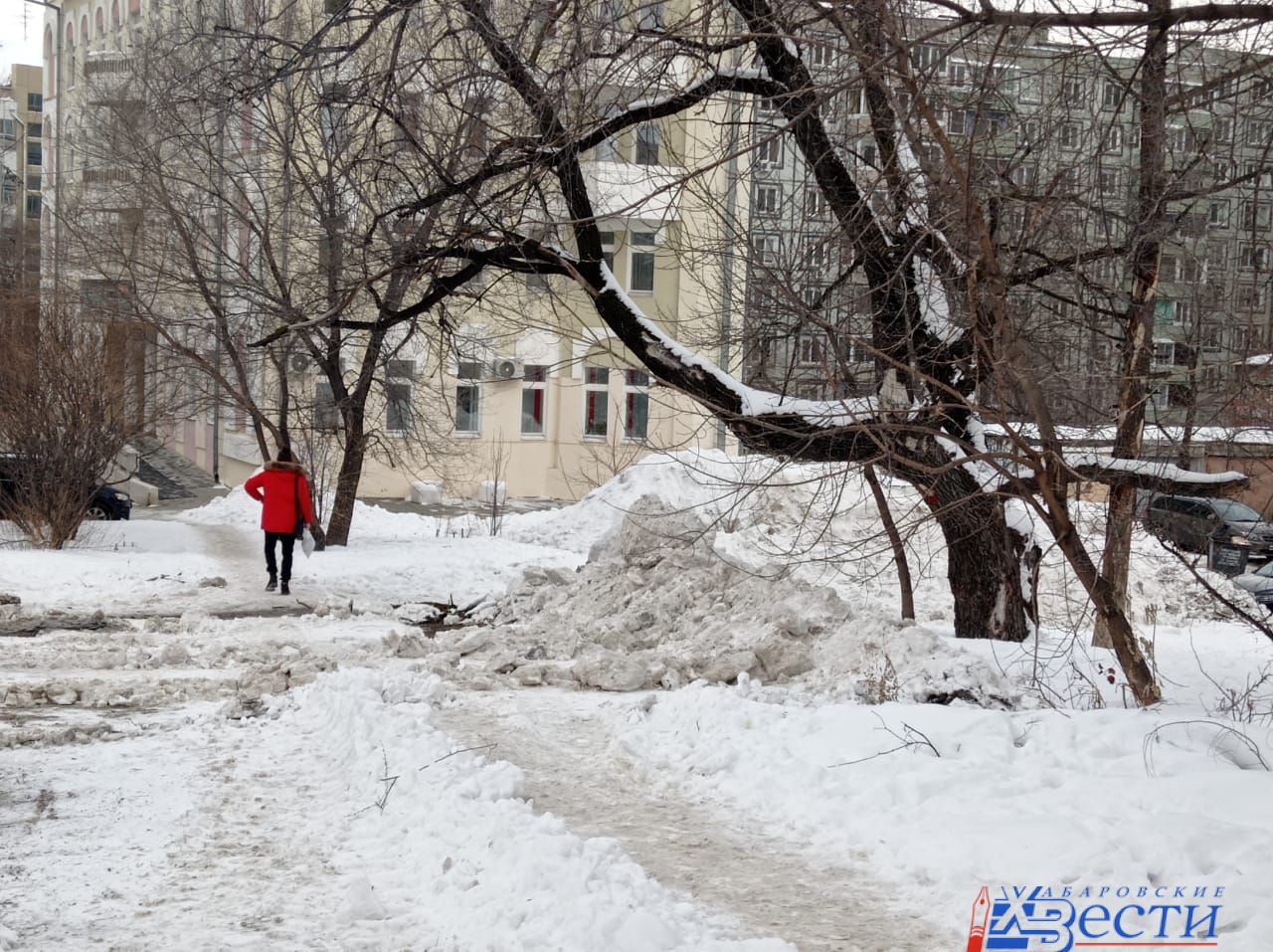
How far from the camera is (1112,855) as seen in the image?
17.2ft

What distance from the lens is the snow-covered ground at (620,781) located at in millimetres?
5074

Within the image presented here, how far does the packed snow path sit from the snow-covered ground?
0.08 feet

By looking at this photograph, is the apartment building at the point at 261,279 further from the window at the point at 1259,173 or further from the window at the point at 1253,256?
the window at the point at 1259,173

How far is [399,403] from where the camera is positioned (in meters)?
22.2

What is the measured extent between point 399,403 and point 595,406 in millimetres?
15835

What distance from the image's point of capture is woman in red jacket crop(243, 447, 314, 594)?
51.3ft

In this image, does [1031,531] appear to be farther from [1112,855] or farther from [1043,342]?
[1112,855]

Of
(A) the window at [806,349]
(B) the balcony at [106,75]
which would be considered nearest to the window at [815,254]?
(A) the window at [806,349]

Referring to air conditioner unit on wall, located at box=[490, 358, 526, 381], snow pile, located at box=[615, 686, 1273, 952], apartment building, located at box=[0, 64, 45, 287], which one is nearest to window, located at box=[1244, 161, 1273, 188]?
snow pile, located at box=[615, 686, 1273, 952]

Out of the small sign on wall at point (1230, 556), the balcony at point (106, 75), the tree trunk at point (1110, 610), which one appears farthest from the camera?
the balcony at point (106, 75)

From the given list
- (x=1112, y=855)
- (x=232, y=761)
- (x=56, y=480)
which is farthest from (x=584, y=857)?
(x=56, y=480)

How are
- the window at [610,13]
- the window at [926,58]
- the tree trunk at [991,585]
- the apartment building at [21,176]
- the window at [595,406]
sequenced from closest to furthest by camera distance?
the window at [926,58]
the window at [610,13]
the tree trunk at [991,585]
the apartment building at [21,176]
the window at [595,406]

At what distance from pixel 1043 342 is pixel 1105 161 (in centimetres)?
133

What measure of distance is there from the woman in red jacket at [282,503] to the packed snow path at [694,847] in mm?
7291
